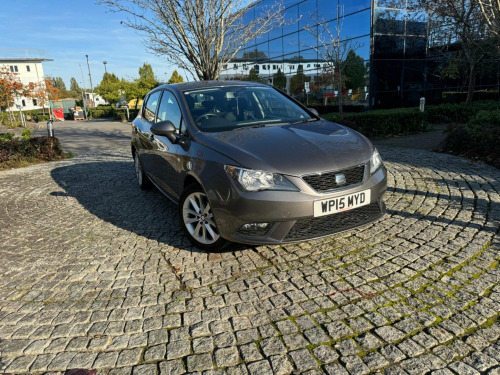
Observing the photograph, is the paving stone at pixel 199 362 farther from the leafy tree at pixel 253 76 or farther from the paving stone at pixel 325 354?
the leafy tree at pixel 253 76

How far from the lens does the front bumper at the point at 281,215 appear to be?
2980 millimetres

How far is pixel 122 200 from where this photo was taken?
5.74m

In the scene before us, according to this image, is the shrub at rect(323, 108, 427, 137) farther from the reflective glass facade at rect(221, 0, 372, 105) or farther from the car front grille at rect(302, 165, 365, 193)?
the car front grille at rect(302, 165, 365, 193)

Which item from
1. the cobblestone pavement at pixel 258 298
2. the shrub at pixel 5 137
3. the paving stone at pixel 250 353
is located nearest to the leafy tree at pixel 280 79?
the shrub at pixel 5 137

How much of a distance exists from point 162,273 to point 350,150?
6.78 feet

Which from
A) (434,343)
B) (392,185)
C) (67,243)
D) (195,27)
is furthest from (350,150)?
(195,27)

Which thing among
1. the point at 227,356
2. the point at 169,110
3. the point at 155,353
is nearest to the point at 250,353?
the point at 227,356

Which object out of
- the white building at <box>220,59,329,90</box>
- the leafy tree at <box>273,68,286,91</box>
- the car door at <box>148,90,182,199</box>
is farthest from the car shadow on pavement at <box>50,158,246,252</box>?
the leafy tree at <box>273,68,286,91</box>

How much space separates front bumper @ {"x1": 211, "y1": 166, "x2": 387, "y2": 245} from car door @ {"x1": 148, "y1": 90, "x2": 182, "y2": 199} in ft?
3.50

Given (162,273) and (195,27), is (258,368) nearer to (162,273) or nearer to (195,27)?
(162,273)

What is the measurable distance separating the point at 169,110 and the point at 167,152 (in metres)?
0.61

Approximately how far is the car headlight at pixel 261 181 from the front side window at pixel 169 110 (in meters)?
1.41

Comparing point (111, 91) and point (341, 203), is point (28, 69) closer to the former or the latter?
point (111, 91)

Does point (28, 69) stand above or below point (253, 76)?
above
